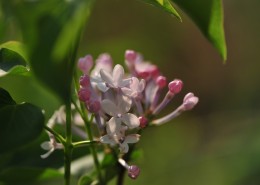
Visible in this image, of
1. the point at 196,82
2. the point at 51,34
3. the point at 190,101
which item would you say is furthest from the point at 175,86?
the point at 196,82

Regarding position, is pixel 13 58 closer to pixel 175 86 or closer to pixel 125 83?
pixel 125 83

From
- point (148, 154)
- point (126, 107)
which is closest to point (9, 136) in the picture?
point (126, 107)

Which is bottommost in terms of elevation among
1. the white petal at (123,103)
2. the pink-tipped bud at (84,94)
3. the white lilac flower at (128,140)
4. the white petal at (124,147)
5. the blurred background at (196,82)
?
the blurred background at (196,82)

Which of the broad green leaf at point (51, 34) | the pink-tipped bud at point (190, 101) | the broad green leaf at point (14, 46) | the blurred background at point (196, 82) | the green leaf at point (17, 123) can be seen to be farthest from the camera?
the blurred background at point (196, 82)

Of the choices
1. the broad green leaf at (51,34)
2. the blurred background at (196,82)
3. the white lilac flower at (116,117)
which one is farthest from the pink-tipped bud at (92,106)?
the blurred background at (196,82)

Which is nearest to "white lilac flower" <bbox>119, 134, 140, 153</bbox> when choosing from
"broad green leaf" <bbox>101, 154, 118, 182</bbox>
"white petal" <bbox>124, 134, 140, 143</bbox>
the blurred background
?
"white petal" <bbox>124, 134, 140, 143</bbox>

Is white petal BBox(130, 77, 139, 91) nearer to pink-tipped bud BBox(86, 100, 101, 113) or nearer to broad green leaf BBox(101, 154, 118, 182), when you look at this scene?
pink-tipped bud BBox(86, 100, 101, 113)

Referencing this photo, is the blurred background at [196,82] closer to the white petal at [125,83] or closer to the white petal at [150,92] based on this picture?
the white petal at [150,92]
